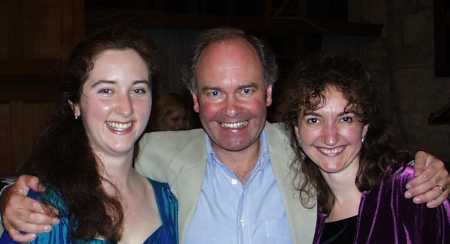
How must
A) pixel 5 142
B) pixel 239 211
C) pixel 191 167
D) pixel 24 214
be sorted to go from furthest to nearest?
pixel 5 142, pixel 191 167, pixel 239 211, pixel 24 214

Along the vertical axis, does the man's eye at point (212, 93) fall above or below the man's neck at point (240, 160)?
above

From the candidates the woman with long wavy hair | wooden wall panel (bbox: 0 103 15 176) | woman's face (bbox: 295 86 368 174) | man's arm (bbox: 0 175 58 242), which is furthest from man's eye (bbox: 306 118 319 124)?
wooden wall panel (bbox: 0 103 15 176)

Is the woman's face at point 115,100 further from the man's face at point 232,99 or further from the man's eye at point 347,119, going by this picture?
the man's eye at point 347,119

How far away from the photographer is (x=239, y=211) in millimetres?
2053

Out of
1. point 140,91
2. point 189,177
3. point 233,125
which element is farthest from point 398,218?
point 140,91

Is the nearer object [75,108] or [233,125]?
[75,108]

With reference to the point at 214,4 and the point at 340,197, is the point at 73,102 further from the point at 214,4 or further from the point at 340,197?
the point at 214,4

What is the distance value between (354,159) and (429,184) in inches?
10.9

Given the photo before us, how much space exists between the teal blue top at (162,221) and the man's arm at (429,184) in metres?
0.79

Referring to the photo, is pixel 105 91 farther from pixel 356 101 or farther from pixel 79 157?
pixel 356 101

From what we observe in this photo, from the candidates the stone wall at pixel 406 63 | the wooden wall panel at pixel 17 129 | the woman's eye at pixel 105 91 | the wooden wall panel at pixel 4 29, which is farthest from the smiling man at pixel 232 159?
the stone wall at pixel 406 63

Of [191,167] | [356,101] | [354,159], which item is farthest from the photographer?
[191,167]

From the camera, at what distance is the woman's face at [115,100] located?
5.49 ft

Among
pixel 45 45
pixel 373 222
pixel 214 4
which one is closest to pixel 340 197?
pixel 373 222
